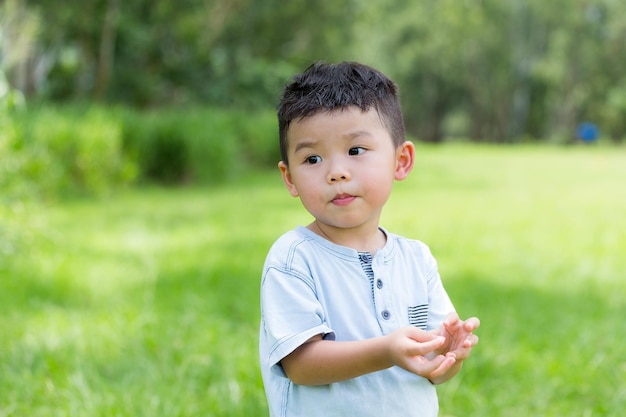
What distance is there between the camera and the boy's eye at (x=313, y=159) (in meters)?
1.64

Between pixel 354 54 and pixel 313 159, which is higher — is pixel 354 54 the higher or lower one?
the higher one

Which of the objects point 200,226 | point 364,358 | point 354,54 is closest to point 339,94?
point 364,358

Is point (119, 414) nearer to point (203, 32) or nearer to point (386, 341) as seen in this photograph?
point (386, 341)

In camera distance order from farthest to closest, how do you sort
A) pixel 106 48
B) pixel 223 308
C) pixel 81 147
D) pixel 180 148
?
1. pixel 106 48
2. pixel 180 148
3. pixel 81 147
4. pixel 223 308

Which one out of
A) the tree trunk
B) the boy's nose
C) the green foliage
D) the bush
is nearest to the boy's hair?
the boy's nose

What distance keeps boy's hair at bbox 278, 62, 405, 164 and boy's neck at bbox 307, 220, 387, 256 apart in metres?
0.18

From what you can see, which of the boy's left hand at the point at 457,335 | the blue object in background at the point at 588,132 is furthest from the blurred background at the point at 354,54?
the boy's left hand at the point at 457,335

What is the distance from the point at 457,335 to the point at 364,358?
20 cm

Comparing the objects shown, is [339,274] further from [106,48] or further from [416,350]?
[106,48]

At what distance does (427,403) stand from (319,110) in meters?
0.65

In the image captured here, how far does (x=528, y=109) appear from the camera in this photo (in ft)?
144

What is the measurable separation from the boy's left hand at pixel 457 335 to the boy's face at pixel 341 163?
0.94 ft

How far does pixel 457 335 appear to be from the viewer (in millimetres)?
1546

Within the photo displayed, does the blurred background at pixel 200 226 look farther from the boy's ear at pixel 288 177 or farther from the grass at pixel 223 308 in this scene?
the boy's ear at pixel 288 177
